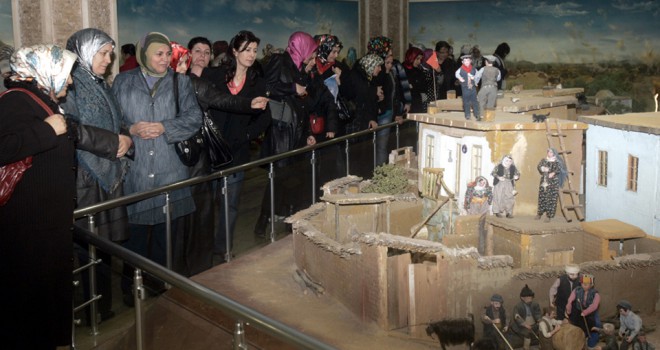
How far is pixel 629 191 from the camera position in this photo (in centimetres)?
950

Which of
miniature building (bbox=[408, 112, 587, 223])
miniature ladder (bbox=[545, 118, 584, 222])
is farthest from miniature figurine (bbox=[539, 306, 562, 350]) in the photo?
miniature building (bbox=[408, 112, 587, 223])

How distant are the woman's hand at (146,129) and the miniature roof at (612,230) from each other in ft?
16.0

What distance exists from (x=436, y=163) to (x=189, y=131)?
4243 millimetres

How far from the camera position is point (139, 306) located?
480 centimetres

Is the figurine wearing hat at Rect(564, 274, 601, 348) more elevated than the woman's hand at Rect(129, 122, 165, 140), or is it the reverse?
the woman's hand at Rect(129, 122, 165, 140)

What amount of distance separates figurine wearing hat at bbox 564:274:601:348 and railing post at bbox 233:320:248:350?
4940mm

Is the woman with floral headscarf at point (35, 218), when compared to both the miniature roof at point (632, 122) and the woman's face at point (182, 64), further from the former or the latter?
the miniature roof at point (632, 122)

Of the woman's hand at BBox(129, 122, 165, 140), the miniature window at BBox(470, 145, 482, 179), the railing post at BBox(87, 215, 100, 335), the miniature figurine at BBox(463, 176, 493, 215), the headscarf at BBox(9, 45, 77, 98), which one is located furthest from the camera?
Result: the miniature window at BBox(470, 145, 482, 179)

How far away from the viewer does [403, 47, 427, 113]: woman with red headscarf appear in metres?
14.9

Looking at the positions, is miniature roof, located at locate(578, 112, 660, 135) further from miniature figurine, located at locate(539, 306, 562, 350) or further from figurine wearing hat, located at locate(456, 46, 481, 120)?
miniature figurine, located at locate(539, 306, 562, 350)

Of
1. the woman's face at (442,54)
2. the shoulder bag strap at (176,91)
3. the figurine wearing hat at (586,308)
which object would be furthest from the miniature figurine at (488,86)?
the woman's face at (442,54)

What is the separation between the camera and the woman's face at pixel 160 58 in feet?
23.5

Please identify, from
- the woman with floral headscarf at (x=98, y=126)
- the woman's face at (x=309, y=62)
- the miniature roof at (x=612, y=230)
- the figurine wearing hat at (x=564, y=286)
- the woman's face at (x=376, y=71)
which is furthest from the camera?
the woman's face at (x=376, y=71)

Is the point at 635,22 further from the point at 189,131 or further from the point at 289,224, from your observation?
the point at 189,131
